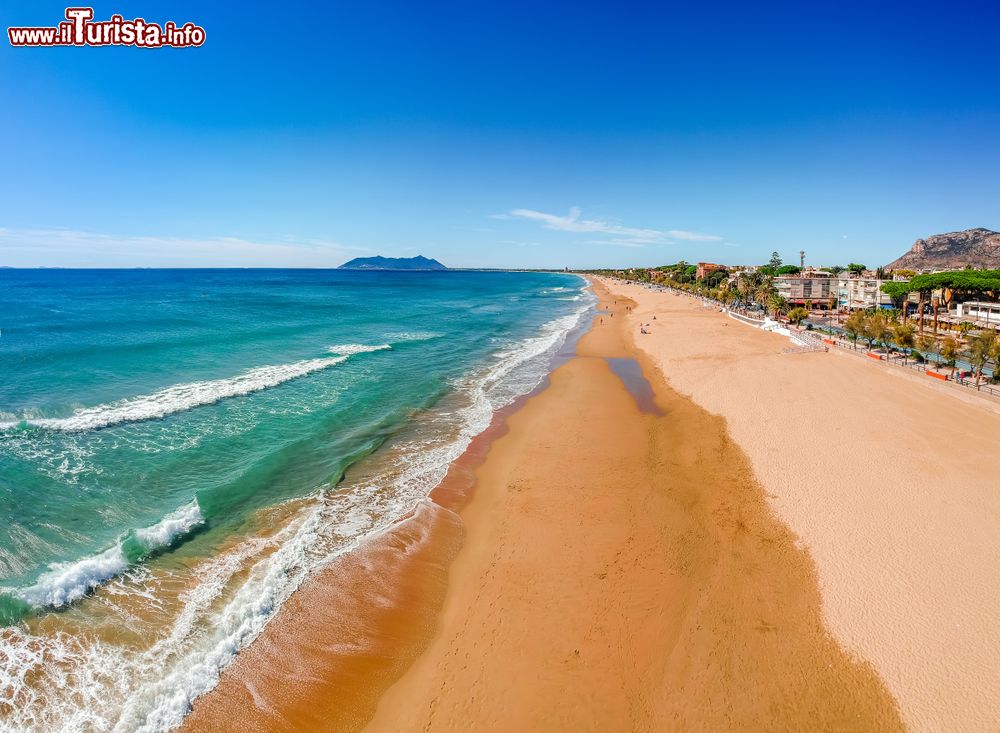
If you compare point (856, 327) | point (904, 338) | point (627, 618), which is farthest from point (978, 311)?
point (627, 618)

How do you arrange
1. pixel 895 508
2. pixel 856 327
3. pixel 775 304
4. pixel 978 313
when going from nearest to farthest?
pixel 895 508 < pixel 856 327 < pixel 978 313 < pixel 775 304

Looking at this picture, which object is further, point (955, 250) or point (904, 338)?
point (955, 250)

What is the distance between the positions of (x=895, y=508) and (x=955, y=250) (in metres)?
184

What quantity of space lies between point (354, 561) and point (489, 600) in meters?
3.83

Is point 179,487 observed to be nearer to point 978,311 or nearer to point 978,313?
point 978,313

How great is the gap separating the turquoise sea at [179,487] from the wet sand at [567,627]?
1375 millimetres

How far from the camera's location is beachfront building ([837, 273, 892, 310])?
5116cm

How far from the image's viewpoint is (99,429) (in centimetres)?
1925

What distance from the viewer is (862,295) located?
5503 centimetres

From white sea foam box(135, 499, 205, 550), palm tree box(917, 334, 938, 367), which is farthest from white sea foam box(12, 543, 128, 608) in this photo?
palm tree box(917, 334, 938, 367)

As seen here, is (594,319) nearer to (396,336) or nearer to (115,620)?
(396,336)

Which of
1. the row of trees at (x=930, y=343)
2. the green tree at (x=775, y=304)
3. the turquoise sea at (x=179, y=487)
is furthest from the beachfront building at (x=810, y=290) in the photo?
the turquoise sea at (x=179, y=487)

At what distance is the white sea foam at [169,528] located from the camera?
12188 millimetres

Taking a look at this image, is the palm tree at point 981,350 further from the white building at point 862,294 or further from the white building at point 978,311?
the white building at point 862,294
